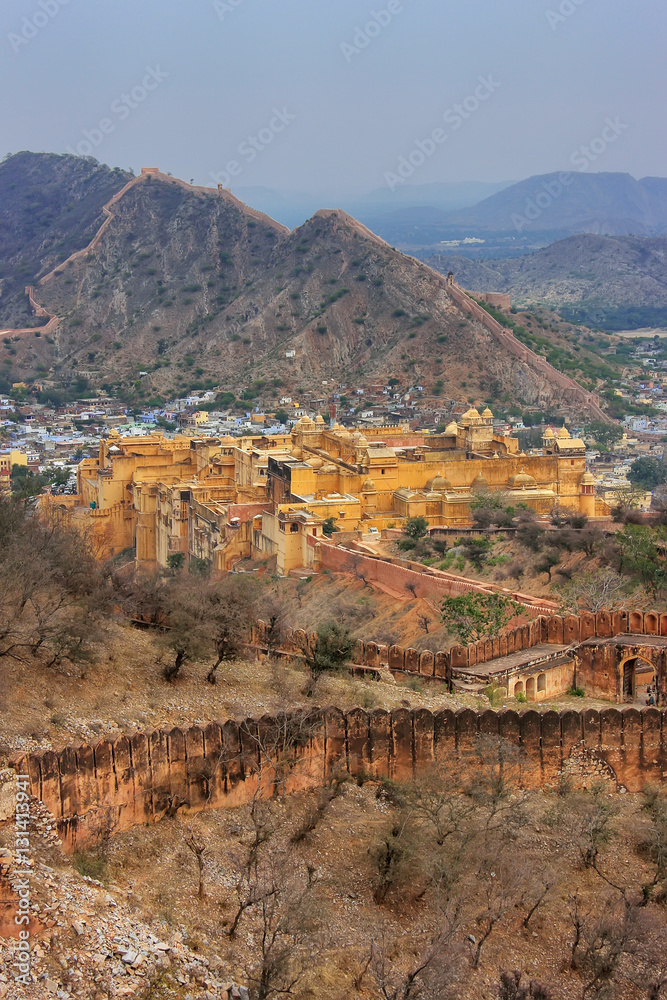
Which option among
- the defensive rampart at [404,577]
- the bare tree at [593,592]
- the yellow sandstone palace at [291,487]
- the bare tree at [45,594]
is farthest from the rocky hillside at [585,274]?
the bare tree at [45,594]

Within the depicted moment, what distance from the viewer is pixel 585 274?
514 feet

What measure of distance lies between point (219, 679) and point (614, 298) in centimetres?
13711

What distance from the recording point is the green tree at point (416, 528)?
29.6 m

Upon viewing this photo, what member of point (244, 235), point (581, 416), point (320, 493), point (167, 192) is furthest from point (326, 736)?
point (167, 192)

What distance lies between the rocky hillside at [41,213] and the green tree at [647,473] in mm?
64443

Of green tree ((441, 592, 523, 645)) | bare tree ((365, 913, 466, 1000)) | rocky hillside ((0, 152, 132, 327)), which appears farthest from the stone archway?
rocky hillside ((0, 152, 132, 327))

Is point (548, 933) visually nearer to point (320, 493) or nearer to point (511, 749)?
point (511, 749)

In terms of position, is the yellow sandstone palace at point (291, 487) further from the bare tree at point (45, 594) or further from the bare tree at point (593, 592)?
the bare tree at point (45, 594)

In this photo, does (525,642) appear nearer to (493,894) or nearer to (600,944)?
(493,894)

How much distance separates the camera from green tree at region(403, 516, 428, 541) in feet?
97.3

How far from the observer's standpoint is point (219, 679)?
15.4m

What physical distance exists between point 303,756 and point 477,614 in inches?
276

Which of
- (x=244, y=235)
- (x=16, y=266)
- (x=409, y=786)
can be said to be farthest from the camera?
(x=16, y=266)

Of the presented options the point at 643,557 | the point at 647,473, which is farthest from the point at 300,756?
the point at 647,473
